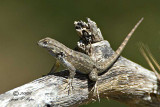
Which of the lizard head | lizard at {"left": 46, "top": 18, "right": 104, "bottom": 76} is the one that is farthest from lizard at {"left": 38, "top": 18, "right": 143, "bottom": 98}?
lizard at {"left": 46, "top": 18, "right": 104, "bottom": 76}

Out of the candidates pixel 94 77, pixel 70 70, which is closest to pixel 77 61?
pixel 70 70

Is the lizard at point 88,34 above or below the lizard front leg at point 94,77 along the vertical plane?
above

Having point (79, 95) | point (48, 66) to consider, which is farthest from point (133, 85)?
point (48, 66)

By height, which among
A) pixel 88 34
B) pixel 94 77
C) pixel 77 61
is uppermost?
pixel 88 34

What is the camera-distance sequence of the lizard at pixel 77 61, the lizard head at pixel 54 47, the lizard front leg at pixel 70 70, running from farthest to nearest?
the lizard head at pixel 54 47
the lizard at pixel 77 61
the lizard front leg at pixel 70 70

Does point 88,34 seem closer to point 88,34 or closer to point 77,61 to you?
point 88,34

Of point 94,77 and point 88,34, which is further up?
point 88,34

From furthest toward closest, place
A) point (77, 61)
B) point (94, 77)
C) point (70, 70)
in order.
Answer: point (77, 61), point (70, 70), point (94, 77)

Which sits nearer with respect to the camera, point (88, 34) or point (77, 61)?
point (88, 34)

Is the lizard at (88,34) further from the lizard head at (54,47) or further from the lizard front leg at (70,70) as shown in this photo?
the lizard head at (54,47)

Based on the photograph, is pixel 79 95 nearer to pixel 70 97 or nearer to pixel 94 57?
pixel 70 97

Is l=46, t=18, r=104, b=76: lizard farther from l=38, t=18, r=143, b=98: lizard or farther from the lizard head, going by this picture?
the lizard head

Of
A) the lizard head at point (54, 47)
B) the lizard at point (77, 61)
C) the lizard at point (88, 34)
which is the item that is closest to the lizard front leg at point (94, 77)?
the lizard at point (77, 61)
